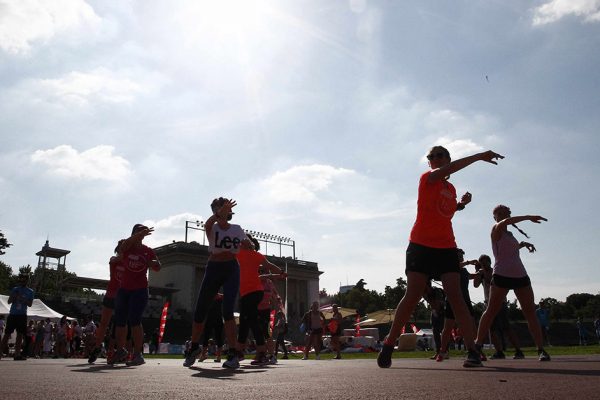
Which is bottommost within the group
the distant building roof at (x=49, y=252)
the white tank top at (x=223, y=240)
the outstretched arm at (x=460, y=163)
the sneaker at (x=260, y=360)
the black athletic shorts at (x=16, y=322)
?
the sneaker at (x=260, y=360)

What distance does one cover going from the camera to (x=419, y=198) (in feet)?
16.6

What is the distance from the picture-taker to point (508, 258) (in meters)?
6.90

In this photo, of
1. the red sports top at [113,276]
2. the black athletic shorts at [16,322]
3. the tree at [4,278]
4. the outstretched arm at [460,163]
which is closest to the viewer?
the outstretched arm at [460,163]

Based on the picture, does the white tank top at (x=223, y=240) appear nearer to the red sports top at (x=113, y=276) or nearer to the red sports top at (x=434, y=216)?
the red sports top at (x=434, y=216)

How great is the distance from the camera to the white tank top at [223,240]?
661 cm

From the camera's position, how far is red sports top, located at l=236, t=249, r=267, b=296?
23.8 feet

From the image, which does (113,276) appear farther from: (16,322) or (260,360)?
(16,322)

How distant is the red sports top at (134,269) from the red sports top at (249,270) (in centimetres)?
154

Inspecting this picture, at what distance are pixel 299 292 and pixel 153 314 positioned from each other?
25741 millimetres

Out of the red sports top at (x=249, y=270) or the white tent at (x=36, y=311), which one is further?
the white tent at (x=36, y=311)

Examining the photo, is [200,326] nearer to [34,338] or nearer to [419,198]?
[419,198]

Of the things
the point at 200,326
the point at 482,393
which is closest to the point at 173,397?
the point at 482,393

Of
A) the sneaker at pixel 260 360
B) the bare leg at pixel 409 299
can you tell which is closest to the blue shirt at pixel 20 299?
the sneaker at pixel 260 360

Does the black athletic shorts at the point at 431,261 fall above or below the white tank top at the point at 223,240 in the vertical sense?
below
